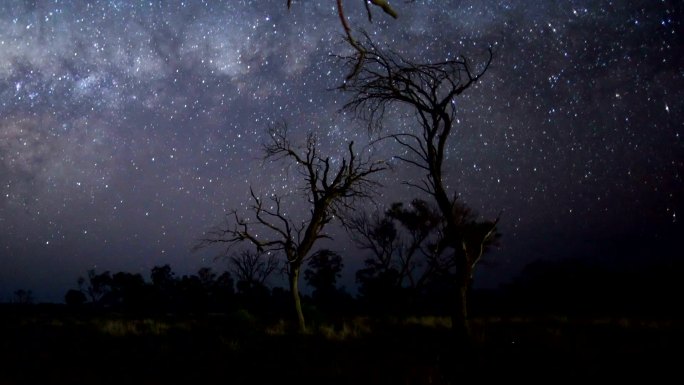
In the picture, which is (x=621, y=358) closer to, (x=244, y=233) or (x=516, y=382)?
(x=516, y=382)

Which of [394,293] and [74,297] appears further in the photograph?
[74,297]

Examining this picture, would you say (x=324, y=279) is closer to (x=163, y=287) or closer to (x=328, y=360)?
(x=163, y=287)

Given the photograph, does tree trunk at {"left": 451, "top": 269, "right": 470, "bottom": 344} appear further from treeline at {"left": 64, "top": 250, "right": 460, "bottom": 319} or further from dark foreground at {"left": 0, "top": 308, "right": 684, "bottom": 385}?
treeline at {"left": 64, "top": 250, "right": 460, "bottom": 319}

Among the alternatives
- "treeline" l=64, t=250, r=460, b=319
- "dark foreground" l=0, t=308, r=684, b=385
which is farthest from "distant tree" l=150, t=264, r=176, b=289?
"dark foreground" l=0, t=308, r=684, b=385

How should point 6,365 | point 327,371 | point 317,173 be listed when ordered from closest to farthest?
1. point 327,371
2. point 6,365
3. point 317,173

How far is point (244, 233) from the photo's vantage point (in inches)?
573

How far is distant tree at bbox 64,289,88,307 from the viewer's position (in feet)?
225

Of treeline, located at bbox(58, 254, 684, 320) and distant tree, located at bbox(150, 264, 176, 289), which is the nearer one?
treeline, located at bbox(58, 254, 684, 320)

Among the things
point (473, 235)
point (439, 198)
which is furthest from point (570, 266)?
point (439, 198)

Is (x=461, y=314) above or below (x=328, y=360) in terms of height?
above

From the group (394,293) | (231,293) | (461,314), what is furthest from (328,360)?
(231,293)

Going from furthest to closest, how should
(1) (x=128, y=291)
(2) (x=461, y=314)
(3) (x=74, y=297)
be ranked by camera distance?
(3) (x=74, y=297) → (1) (x=128, y=291) → (2) (x=461, y=314)

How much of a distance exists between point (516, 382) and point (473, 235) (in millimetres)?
19543

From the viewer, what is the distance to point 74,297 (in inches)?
Answer: 2726
